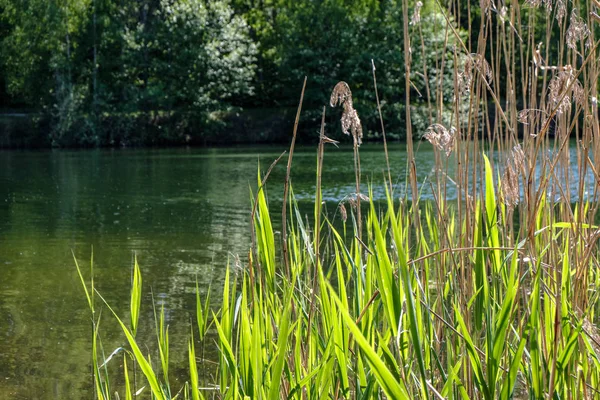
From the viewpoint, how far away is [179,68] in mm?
32312

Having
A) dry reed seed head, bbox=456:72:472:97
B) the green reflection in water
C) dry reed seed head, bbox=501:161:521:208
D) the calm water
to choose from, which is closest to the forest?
the calm water

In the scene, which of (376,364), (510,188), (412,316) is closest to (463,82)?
(510,188)

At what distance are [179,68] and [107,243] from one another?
80.0 ft

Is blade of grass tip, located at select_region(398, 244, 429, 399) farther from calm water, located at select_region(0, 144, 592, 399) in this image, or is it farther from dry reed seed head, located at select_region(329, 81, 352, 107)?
calm water, located at select_region(0, 144, 592, 399)

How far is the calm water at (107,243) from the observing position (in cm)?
458

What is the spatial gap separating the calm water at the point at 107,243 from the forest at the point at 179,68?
36.7 feet

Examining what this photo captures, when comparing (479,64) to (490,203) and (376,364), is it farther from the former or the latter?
(376,364)

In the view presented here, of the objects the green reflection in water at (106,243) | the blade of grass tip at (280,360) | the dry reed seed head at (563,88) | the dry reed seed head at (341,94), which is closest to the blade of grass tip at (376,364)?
the blade of grass tip at (280,360)

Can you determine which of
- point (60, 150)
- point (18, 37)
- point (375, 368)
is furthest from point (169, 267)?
point (18, 37)

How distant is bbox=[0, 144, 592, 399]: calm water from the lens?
4.58m

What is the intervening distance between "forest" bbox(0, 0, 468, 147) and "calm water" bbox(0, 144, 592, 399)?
36.7ft

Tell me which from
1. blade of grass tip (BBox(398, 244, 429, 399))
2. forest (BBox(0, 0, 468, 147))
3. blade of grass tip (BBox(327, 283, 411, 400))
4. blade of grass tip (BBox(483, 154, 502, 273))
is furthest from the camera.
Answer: forest (BBox(0, 0, 468, 147))

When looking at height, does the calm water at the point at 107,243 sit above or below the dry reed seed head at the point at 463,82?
below

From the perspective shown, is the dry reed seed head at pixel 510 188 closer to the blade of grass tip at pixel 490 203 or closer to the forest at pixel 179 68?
the blade of grass tip at pixel 490 203
